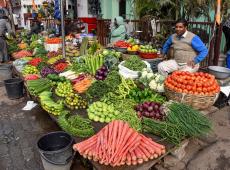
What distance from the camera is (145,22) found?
31.9ft

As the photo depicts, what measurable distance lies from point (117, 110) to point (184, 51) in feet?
7.80

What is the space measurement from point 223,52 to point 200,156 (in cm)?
682

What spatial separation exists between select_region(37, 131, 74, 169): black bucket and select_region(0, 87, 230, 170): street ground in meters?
0.48

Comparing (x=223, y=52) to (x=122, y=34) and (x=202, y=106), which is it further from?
(x=202, y=106)

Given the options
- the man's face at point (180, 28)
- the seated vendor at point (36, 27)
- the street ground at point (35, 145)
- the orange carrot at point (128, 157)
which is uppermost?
the seated vendor at point (36, 27)

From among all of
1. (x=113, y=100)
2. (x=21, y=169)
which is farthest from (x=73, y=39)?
(x=21, y=169)

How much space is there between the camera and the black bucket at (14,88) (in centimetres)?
624

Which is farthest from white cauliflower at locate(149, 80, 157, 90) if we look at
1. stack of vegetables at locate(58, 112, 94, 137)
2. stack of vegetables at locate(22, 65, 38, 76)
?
stack of vegetables at locate(22, 65, 38, 76)

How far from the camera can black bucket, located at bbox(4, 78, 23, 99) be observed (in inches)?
246

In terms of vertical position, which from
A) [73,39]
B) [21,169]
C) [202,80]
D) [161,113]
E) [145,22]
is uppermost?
[145,22]

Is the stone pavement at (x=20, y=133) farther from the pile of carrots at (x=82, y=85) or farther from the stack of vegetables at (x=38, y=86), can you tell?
the pile of carrots at (x=82, y=85)

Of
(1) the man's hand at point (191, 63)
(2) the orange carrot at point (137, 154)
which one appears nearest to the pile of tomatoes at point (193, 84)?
(1) the man's hand at point (191, 63)

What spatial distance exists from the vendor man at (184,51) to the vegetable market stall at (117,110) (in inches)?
21.3

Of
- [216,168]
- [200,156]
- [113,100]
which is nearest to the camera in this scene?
[216,168]
